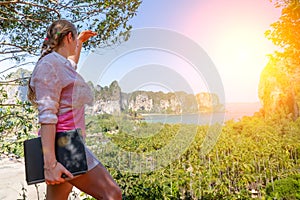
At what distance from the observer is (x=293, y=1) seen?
3.02 metres

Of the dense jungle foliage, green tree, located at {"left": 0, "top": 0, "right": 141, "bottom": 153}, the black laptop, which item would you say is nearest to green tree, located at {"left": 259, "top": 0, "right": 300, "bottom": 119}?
the dense jungle foliage

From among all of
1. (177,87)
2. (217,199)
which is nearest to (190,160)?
(217,199)

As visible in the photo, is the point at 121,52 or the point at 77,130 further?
the point at 121,52

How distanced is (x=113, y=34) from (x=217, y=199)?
1668mm

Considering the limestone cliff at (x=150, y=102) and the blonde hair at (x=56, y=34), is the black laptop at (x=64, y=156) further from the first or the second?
the limestone cliff at (x=150, y=102)

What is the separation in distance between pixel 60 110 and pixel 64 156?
0.52ft

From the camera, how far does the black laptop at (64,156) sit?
829 mm

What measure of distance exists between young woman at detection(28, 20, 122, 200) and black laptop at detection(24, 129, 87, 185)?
23 mm

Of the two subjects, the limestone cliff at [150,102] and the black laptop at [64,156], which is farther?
the limestone cliff at [150,102]

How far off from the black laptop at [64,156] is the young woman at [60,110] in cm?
2

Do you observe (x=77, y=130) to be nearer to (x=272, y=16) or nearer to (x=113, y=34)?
(x=113, y=34)

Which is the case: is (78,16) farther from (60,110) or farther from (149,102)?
(60,110)

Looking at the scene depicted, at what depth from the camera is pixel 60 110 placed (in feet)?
2.85

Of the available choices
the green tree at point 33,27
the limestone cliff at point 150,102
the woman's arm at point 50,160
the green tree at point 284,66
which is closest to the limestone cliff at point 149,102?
the limestone cliff at point 150,102
